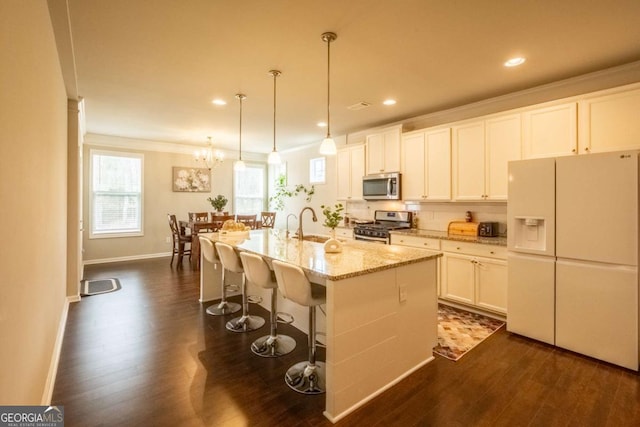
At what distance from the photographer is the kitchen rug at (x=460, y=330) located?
9.03 ft

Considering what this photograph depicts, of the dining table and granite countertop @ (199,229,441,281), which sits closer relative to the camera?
granite countertop @ (199,229,441,281)

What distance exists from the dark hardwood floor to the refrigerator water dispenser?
3.00 feet

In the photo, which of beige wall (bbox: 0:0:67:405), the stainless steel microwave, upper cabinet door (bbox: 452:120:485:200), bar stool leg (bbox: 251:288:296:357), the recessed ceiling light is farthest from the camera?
the stainless steel microwave

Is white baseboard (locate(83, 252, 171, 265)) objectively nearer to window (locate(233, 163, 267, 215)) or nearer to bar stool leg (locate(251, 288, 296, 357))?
window (locate(233, 163, 267, 215))

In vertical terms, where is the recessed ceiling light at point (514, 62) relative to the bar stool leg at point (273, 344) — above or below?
above

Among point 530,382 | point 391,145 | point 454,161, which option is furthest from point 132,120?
point 530,382

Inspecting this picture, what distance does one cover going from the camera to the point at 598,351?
100 inches

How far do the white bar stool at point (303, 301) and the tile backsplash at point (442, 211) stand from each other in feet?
9.10

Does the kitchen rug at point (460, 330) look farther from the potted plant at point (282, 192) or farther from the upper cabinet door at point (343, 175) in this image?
the potted plant at point (282, 192)

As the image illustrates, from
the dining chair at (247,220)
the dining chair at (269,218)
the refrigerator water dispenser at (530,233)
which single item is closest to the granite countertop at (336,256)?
the refrigerator water dispenser at (530,233)

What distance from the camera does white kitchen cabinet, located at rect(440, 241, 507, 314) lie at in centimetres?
332

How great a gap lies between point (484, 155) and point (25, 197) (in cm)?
416

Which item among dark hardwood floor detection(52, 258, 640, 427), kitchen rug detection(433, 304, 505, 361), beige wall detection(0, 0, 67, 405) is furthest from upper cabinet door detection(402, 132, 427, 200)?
beige wall detection(0, 0, 67, 405)

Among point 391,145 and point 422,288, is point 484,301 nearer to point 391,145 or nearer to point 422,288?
point 422,288
